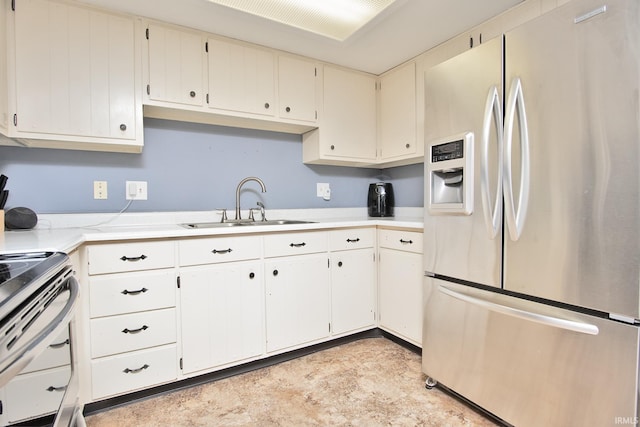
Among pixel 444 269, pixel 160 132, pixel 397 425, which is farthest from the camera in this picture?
pixel 160 132

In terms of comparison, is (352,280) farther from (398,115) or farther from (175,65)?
(175,65)

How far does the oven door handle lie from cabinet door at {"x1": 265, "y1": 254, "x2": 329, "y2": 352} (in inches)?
46.8

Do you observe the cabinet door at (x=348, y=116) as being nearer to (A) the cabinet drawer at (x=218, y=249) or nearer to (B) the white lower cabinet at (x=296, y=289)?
(B) the white lower cabinet at (x=296, y=289)

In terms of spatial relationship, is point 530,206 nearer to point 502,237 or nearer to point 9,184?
point 502,237

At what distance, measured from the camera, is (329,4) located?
1.83 m

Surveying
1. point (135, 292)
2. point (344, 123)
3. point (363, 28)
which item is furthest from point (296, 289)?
point (363, 28)

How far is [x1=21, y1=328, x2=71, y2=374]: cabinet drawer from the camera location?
0.76 meters

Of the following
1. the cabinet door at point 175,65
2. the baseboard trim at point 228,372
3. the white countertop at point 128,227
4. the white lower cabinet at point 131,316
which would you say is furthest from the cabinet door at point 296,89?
the baseboard trim at point 228,372

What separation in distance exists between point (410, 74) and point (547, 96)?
54.9 inches

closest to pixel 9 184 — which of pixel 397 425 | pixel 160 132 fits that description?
pixel 160 132

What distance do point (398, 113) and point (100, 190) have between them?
→ 217cm

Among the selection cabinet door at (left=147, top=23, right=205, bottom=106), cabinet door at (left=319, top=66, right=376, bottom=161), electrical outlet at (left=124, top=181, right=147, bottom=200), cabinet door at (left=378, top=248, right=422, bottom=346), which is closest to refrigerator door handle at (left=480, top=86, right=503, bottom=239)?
cabinet door at (left=378, top=248, right=422, bottom=346)

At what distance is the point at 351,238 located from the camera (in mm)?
2244

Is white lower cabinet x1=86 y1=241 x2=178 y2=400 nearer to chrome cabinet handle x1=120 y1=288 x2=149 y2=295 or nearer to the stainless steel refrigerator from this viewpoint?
chrome cabinet handle x1=120 y1=288 x2=149 y2=295
